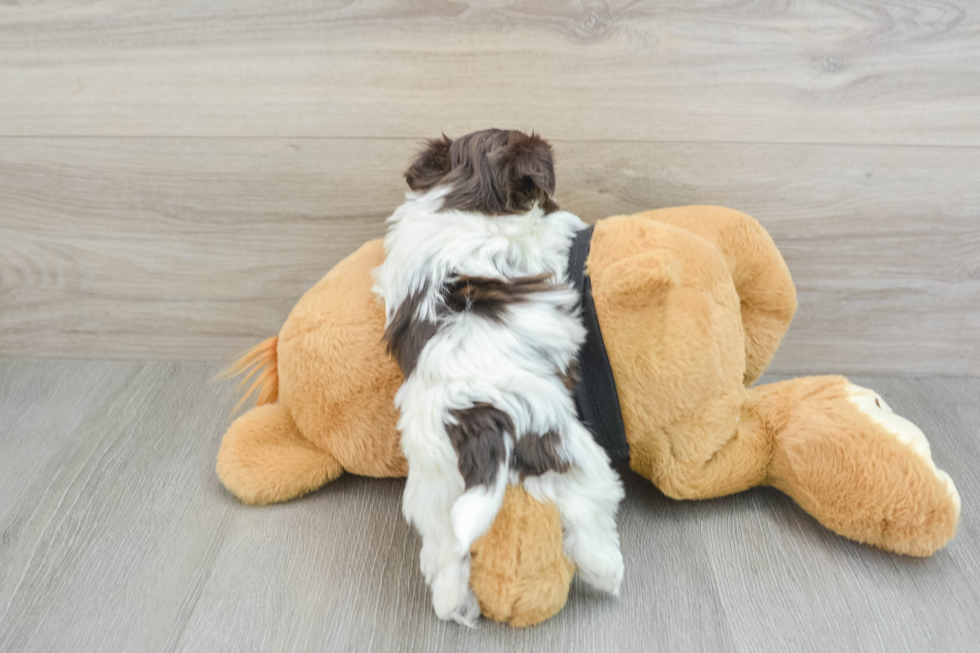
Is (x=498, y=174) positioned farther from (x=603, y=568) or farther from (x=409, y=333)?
(x=603, y=568)

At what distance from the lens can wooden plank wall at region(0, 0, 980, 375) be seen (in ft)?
2.59

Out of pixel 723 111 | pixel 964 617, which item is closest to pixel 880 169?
pixel 723 111

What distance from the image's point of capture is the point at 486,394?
544mm

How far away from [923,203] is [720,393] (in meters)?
0.43

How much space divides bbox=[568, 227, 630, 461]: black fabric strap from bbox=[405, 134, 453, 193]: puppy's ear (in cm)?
15

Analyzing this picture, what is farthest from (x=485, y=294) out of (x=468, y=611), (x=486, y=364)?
(x=468, y=611)

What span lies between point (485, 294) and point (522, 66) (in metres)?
0.36

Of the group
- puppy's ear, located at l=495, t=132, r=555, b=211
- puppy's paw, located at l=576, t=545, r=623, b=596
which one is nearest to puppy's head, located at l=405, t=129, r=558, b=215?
puppy's ear, located at l=495, t=132, r=555, b=211

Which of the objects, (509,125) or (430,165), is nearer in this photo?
(430,165)

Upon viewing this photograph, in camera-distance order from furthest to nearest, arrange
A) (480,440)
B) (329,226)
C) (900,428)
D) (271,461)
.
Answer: (329,226), (271,461), (900,428), (480,440)

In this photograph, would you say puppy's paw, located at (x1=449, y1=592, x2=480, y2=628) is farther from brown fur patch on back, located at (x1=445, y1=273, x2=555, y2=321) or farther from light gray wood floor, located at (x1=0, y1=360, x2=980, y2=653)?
brown fur patch on back, located at (x1=445, y1=273, x2=555, y2=321)

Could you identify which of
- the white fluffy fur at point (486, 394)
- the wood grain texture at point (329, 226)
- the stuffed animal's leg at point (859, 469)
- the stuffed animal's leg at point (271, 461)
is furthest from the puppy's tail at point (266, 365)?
the stuffed animal's leg at point (859, 469)

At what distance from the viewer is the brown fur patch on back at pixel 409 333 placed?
590 mm

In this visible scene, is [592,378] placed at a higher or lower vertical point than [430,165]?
lower
